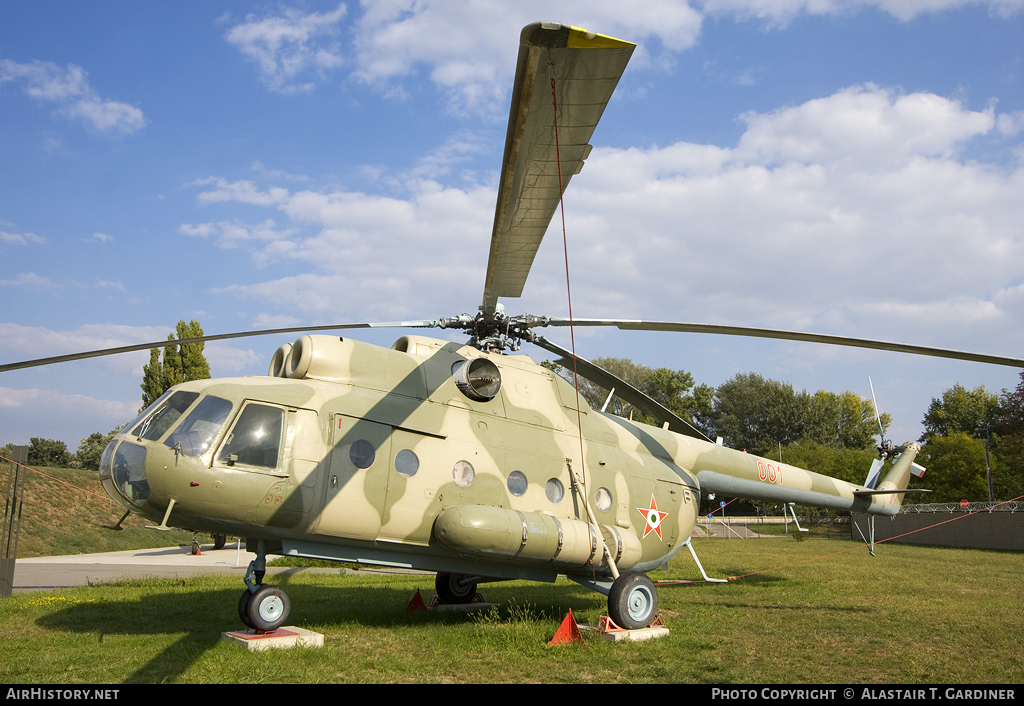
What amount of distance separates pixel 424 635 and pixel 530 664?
79.2 inches

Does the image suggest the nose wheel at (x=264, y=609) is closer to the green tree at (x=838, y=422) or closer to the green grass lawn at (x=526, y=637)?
the green grass lawn at (x=526, y=637)

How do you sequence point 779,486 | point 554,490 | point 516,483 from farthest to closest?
point 779,486 < point 554,490 < point 516,483

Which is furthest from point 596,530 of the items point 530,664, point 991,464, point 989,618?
point 991,464

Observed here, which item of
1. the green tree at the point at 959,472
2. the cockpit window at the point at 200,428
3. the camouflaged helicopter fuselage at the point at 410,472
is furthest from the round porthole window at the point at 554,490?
the green tree at the point at 959,472

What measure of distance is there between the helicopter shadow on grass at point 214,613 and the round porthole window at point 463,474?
247 centimetres

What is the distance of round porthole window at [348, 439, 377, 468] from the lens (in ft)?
26.9

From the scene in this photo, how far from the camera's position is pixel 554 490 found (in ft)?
31.4

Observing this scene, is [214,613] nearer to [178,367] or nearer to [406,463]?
[406,463]

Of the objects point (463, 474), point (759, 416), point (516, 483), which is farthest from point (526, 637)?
point (759, 416)

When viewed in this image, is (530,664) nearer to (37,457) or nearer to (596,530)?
(596,530)

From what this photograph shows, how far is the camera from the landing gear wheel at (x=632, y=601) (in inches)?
342

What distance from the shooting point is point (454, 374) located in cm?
946

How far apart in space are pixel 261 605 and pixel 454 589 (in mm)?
4267
